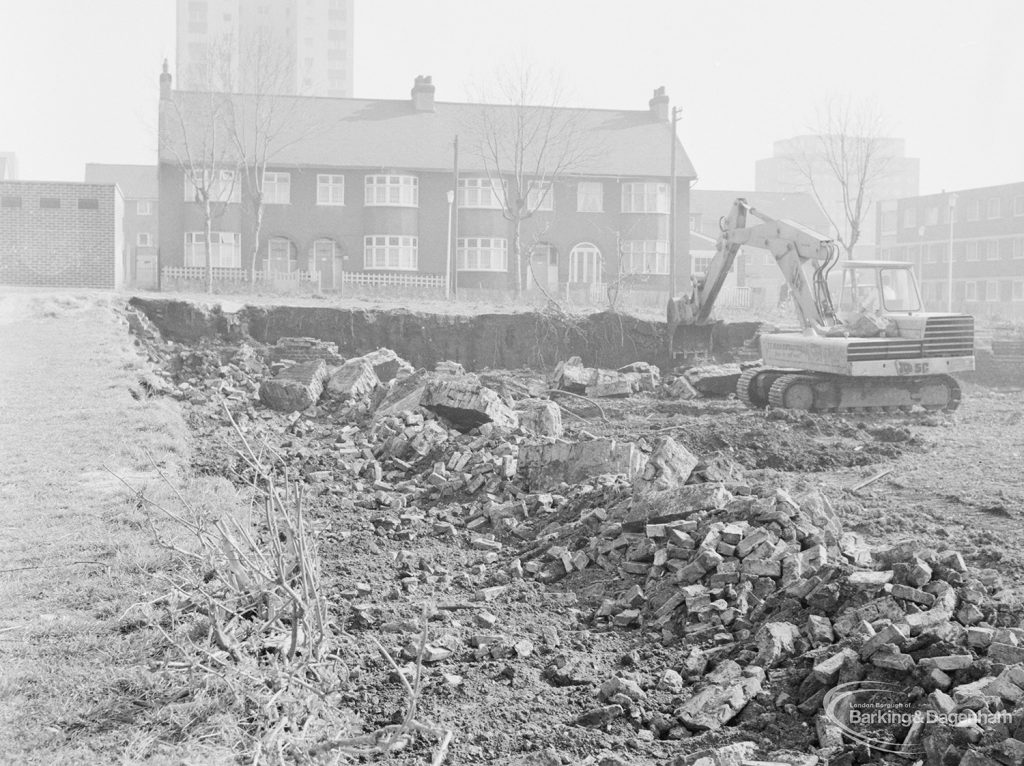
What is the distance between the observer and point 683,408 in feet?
57.2

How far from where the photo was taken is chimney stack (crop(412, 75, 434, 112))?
44.8m

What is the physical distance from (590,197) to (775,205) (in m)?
26.2

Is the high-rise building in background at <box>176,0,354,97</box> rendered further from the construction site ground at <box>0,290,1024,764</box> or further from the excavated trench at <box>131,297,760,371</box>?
the construction site ground at <box>0,290,1024,764</box>

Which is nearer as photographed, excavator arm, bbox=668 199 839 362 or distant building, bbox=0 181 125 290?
excavator arm, bbox=668 199 839 362

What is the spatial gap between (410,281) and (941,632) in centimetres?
3430

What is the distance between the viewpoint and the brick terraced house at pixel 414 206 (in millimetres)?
41562

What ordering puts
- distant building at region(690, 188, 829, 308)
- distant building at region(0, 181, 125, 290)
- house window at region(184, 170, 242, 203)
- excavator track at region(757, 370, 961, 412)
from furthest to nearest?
distant building at region(690, 188, 829, 308), house window at region(184, 170, 242, 203), distant building at region(0, 181, 125, 290), excavator track at region(757, 370, 961, 412)

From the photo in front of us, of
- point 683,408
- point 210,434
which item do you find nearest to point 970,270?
point 683,408

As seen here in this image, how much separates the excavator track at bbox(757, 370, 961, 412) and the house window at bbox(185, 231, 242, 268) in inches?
1132

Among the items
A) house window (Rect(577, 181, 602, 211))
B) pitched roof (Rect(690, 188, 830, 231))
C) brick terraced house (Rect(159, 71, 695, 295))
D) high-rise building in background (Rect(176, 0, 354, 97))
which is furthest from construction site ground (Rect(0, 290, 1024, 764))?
high-rise building in background (Rect(176, 0, 354, 97))

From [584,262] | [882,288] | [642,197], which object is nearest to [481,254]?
[584,262]

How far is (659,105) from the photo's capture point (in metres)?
46.2

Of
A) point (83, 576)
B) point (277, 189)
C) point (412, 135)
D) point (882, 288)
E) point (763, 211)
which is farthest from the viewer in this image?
point (763, 211)

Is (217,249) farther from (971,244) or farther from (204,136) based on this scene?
(971,244)
